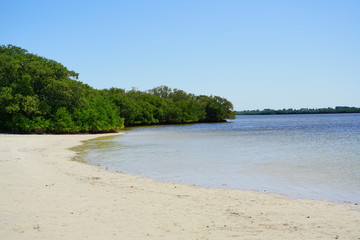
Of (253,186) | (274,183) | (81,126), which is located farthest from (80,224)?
(81,126)

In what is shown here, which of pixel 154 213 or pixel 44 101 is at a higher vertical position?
pixel 44 101

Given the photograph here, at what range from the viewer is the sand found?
6883 millimetres

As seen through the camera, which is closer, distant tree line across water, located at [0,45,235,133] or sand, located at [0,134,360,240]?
sand, located at [0,134,360,240]

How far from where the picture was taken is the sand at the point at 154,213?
22.6 ft

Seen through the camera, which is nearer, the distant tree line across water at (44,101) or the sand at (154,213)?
the sand at (154,213)

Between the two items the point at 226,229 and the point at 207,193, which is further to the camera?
the point at 207,193

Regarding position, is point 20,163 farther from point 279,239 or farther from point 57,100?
point 57,100

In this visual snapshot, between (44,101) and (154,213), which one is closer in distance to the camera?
(154,213)

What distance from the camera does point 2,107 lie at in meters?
43.4

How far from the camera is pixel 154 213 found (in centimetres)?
841

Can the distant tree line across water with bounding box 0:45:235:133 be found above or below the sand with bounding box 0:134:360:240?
above

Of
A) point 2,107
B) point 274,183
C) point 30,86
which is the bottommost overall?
point 274,183

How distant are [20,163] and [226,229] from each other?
42.7 feet

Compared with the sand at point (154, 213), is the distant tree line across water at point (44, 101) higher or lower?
higher
